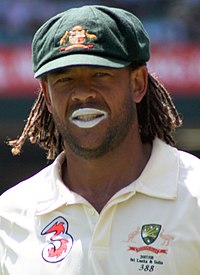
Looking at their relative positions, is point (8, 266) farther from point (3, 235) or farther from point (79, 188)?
point (79, 188)

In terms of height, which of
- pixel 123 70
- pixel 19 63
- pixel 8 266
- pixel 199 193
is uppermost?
pixel 123 70

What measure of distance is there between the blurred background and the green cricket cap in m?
6.82

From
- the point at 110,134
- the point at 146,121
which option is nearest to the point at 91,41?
the point at 110,134

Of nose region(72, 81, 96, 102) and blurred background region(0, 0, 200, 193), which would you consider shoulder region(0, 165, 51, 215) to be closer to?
nose region(72, 81, 96, 102)

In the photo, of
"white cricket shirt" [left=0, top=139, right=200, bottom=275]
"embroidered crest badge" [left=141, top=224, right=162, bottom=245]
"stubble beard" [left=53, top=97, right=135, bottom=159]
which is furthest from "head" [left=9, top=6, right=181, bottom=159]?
"embroidered crest badge" [left=141, top=224, right=162, bottom=245]

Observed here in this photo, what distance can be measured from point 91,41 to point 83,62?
0.29 ft

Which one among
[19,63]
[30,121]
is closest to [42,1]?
[19,63]

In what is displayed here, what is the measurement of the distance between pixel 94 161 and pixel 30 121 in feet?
1.43

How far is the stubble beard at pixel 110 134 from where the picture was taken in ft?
11.0

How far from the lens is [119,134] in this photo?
336 centimetres

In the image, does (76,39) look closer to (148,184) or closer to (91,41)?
(91,41)

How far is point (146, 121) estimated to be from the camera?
11.9ft

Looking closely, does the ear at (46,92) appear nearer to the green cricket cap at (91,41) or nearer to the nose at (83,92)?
the green cricket cap at (91,41)

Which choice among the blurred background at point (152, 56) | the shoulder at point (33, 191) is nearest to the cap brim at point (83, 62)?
the shoulder at point (33, 191)
